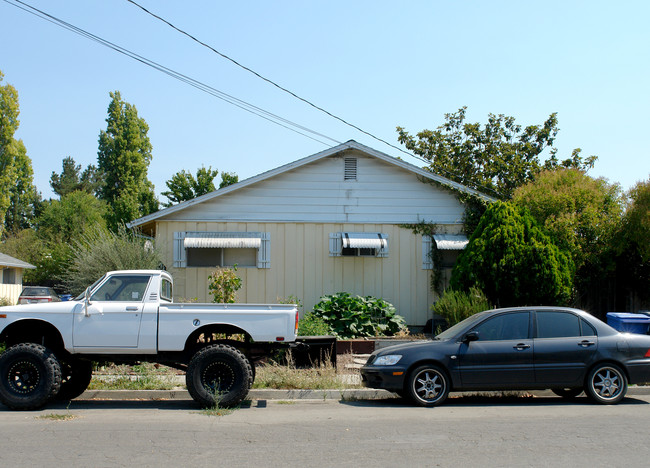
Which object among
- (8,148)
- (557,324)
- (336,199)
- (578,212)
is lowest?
(557,324)

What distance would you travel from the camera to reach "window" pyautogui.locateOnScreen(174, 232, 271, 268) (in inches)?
631

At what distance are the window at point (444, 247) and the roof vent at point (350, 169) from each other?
8.36 feet

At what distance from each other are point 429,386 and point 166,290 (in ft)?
13.8

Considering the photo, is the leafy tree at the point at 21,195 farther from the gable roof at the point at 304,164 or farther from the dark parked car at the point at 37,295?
the gable roof at the point at 304,164

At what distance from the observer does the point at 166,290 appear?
9.58m

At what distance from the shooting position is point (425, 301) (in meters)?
16.8

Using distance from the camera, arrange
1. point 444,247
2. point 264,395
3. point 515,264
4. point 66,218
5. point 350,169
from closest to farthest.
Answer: point 264,395
point 515,264
point 444,247
point 350,169
point 66,218

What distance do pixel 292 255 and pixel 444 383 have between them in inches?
321

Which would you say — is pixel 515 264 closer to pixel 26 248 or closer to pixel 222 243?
pixel 222 243

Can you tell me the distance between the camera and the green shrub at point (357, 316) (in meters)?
14.5

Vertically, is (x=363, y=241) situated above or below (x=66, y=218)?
below

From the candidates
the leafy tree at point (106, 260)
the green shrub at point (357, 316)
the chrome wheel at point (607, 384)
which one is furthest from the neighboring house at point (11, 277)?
the chrome wheel at point (607, 384)

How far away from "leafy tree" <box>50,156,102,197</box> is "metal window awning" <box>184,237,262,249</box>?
5923 centimetres

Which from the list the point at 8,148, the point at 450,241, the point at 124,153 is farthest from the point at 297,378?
the point at 124,153
